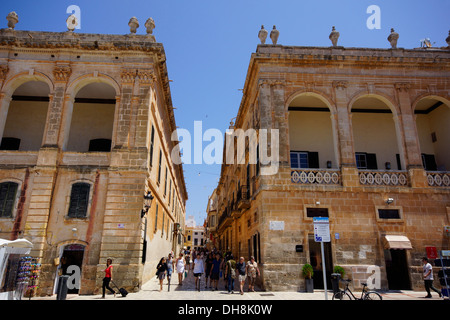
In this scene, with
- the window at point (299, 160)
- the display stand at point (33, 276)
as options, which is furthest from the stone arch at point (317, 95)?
the display stand at point (33, 276)

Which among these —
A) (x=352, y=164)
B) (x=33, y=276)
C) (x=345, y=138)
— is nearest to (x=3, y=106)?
(x=33, y=276)

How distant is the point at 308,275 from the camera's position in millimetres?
12805

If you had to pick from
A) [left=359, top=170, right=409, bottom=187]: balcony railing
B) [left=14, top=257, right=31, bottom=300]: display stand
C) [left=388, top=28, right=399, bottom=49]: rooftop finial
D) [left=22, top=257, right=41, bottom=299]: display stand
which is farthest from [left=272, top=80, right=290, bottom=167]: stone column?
[left=22, top=257, right=41, bottom=299]: display stand

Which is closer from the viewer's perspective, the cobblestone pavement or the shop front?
the shop front

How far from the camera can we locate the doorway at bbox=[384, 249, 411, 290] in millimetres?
13641

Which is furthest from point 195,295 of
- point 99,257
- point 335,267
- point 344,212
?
point 344,212

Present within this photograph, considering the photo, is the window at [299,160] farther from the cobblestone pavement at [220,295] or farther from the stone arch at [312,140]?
the cobblestone pavement at [220,295]

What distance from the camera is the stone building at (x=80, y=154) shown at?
12.8 m

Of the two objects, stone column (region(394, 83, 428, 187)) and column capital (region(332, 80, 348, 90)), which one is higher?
column capital (region(332, 80, 348, 90))

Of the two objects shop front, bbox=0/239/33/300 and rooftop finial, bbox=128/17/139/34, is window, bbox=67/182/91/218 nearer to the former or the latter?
shop front, bbox=0/239/33/300

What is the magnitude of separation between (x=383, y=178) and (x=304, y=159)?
13.6 ft

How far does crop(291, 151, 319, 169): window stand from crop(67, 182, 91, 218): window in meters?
10.8

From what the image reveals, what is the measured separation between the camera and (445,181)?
1488 cm

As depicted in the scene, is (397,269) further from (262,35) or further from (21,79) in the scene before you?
(21,79)
